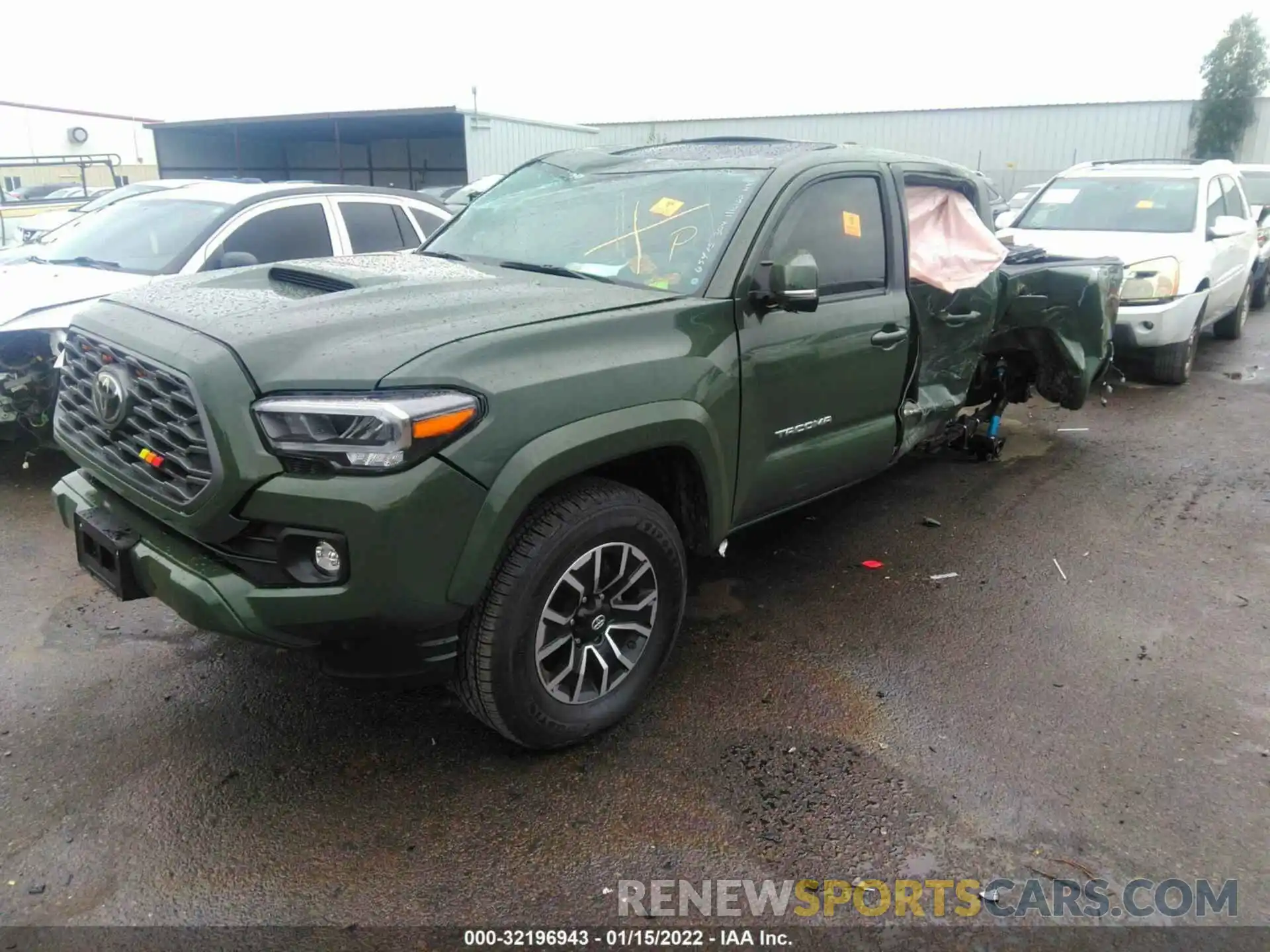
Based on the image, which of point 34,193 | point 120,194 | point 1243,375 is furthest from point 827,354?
point 34,193

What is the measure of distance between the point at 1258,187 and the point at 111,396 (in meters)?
16.0

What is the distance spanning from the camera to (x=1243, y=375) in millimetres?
8602

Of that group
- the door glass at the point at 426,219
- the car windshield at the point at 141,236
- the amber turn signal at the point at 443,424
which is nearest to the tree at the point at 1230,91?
the door glass at the point at 426,219

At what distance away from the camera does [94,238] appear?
636 cm

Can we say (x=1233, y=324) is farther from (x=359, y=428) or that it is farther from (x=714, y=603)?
(x=359, y=428)

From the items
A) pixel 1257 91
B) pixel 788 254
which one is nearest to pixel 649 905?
pixel 788 254

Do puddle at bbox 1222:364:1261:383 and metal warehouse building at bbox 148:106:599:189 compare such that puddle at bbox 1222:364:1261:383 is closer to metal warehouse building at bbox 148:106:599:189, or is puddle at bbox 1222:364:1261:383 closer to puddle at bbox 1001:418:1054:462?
puddle at bbox 1001:418:1054:462

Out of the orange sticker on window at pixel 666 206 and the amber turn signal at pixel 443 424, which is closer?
the amber turn signal at pixel 443 424

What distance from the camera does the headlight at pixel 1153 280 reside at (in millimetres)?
7348

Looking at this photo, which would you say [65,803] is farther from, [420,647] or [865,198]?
[865,198]

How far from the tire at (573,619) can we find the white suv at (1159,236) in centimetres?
608

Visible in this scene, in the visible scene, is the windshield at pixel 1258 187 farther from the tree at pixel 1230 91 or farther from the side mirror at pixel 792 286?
the tree at pixel 1230 91

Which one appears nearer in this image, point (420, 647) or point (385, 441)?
point (385, 441)

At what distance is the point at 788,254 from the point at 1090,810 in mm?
2240
